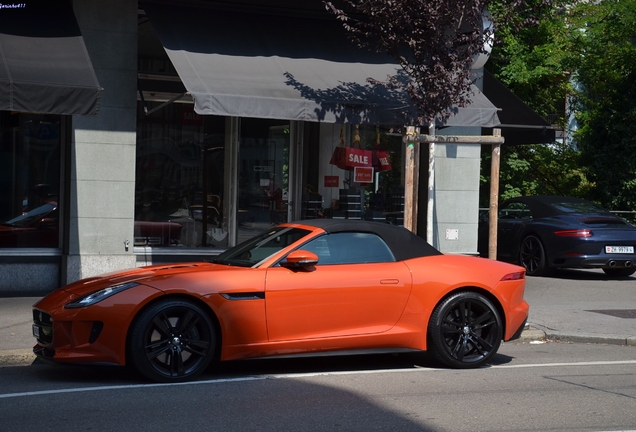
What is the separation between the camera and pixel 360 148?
1442 centimetres

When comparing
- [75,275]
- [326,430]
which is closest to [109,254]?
[75,275]

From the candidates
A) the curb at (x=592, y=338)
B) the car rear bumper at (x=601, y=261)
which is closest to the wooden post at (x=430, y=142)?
the curb at (x=592, y=338)

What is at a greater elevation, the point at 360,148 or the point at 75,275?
the point at 360,148

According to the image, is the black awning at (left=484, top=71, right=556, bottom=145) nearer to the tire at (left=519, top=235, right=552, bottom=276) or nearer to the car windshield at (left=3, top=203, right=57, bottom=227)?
the tire at (left=519, top=235, right=552, bottom=276)

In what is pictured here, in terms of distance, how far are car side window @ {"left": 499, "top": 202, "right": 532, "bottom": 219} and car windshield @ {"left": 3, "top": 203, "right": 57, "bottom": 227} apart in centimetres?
933

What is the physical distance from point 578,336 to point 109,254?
686 cm

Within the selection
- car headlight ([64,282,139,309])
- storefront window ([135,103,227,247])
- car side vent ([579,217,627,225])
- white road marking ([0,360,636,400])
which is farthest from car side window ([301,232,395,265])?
car side vent ([579,217,627,225])

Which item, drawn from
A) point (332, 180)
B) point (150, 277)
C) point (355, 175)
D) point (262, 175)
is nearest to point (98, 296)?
point (150, 277)

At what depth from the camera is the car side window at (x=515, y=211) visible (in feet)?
55.2

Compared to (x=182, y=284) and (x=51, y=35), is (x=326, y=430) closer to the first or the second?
(x=182, y=284)

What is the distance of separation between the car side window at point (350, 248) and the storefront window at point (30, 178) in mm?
6359

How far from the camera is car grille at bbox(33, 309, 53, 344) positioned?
6883 millimetres

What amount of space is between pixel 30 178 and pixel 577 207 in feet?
34.1

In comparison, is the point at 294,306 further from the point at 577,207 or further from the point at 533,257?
the point at 577,207
